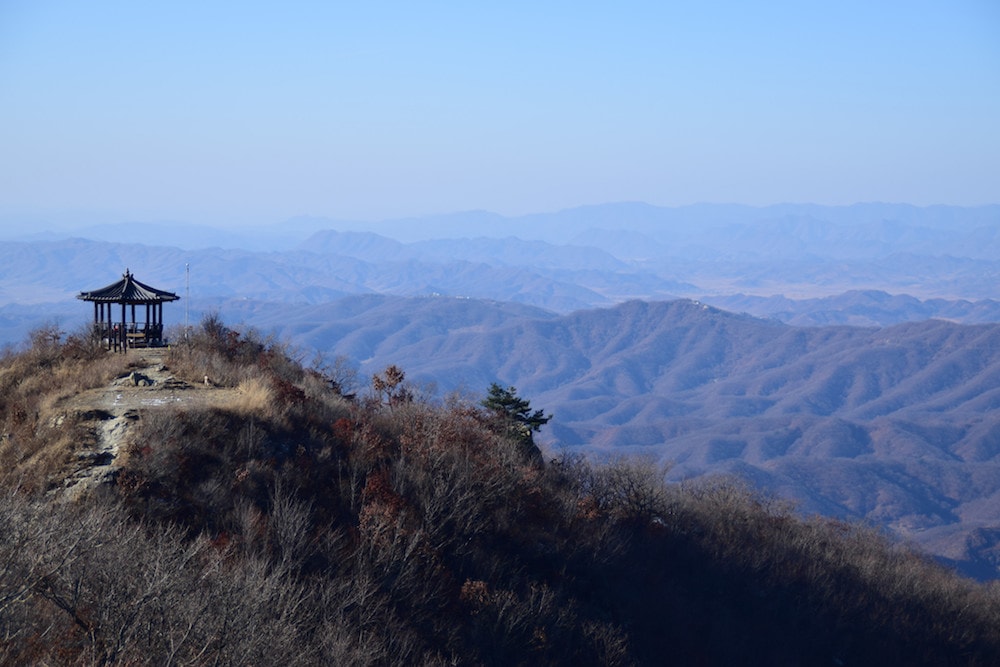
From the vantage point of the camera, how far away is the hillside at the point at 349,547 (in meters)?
12.6

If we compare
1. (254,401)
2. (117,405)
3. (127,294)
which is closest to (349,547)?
(254,401)


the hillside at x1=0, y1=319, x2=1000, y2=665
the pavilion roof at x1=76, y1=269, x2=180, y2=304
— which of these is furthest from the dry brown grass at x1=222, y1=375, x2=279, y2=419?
the pavilion roof at x1=76, y1=269, x2=180, y2=304

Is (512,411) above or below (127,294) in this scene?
below

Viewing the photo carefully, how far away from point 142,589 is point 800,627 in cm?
2121

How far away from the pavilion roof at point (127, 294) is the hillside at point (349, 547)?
1391 mm

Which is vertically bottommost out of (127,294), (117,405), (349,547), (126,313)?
(349,547)

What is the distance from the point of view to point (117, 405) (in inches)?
862

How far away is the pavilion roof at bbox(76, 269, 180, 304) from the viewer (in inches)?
1111

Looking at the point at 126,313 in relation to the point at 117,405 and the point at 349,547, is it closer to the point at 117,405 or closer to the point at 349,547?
the point at 117,405

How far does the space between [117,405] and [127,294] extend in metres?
7.36

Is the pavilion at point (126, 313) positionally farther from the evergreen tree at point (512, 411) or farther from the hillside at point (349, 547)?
the evergreen tree at point (512, 411)

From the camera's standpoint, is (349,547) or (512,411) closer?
(349,547)

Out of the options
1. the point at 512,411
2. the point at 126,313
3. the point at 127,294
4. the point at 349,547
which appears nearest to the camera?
the point at 349,547

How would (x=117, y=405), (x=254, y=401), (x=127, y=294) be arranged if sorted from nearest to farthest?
(x=117, y=405), (x=254, y=401), (x=127, y=294)
